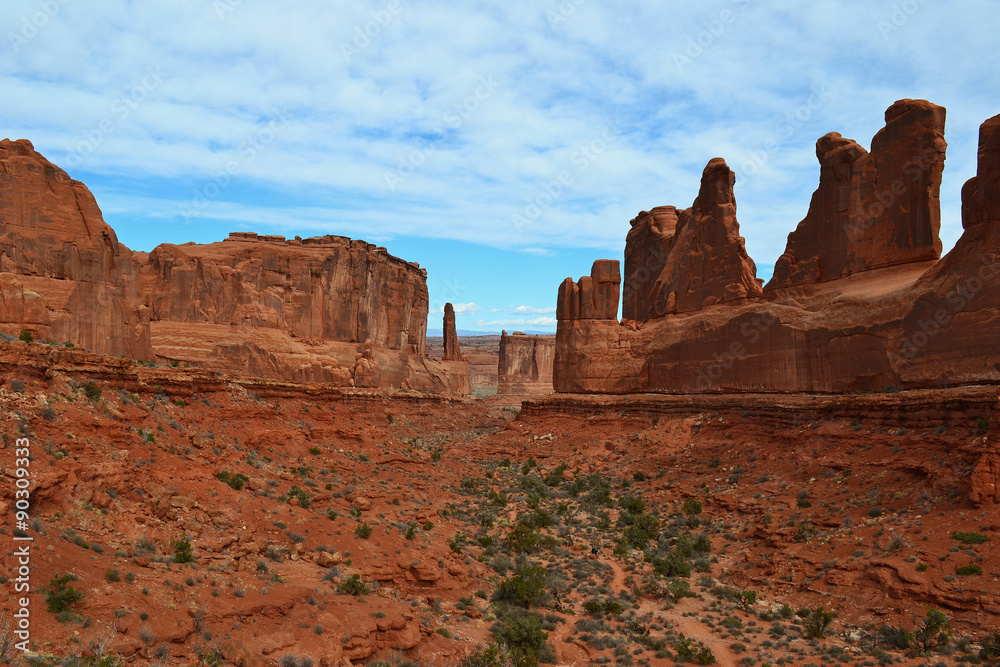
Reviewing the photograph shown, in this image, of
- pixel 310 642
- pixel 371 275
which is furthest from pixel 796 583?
pixel 371 275

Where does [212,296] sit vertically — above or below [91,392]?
above

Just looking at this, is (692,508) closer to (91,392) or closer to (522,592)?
(522,592)

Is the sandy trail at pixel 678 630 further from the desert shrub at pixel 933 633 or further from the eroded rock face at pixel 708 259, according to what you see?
the eroded rock face at pixel 708 259

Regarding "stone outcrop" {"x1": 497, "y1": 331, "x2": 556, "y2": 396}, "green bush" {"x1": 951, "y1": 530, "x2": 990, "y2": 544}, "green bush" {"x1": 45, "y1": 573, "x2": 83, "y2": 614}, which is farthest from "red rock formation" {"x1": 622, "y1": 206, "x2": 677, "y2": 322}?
"stone outcrop" {"x1": 497, "y1": 331, "x2": 556, "y2": 396}

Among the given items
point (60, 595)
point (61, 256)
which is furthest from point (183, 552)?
point (61, 256)

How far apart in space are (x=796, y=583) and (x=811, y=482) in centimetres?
563

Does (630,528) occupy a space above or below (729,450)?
below

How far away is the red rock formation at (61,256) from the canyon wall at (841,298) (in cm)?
2656

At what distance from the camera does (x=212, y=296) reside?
2064 inches

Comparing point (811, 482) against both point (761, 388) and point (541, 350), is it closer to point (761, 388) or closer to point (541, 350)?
point (761, 388)

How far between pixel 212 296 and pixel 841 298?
1745 inches

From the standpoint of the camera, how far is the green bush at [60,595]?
9805mm

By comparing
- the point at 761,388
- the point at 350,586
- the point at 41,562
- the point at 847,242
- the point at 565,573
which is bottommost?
the point at 565,573

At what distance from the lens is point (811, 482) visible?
23.1 meters
